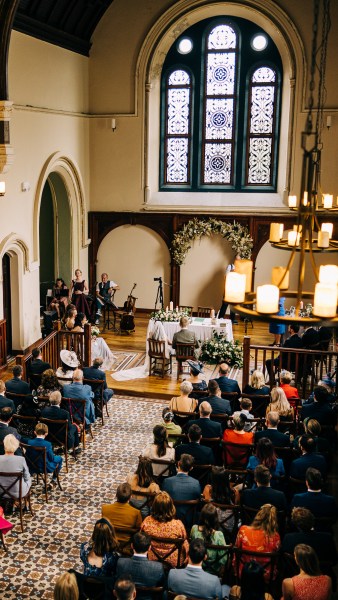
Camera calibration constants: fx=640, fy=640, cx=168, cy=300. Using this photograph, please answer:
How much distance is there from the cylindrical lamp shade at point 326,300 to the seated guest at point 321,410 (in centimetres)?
346

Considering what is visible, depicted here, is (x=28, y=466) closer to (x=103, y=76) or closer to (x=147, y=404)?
(x=147, y=404)


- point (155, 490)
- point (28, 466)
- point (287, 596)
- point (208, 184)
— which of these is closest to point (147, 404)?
point (28, 466)

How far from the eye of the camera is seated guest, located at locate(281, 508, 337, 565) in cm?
523

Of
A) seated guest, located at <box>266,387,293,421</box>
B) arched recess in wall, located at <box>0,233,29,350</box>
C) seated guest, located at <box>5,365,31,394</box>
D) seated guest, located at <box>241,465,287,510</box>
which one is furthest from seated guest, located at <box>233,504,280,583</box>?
arched recess in wall, located at <box>0,233,29,350</box>

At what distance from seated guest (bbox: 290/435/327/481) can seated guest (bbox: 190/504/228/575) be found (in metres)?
1.46

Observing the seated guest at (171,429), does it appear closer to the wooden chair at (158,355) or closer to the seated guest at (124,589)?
the seated guest at (124,589)

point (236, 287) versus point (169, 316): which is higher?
point (236, 287)

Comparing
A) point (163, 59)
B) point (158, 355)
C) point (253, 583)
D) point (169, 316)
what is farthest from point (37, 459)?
point (163, 59)

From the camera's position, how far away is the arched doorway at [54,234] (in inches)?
629

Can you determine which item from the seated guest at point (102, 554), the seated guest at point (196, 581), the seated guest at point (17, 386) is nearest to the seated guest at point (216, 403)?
the seated guest at point (17, 386)

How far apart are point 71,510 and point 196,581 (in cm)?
294

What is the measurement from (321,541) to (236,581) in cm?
82

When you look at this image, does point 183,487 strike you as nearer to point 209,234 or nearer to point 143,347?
point 143,347

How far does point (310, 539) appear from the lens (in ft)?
17.3
